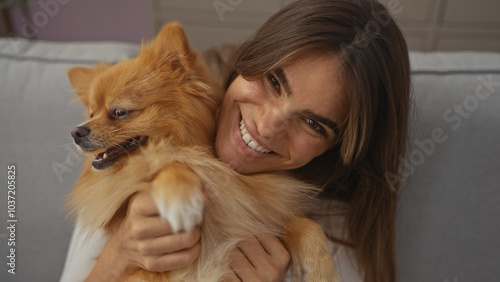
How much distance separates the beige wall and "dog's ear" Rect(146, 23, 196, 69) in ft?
2.51

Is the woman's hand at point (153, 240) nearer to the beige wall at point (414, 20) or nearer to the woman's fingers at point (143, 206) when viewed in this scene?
the woman's fingers at point (143, 206)

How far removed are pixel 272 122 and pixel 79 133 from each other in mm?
495

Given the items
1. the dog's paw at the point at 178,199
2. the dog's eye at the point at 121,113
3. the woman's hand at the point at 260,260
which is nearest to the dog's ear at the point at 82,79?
the dog's eye at the point at 121,113

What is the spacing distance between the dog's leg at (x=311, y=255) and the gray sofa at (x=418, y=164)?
512 millimetres

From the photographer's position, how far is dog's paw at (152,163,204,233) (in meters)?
0.74

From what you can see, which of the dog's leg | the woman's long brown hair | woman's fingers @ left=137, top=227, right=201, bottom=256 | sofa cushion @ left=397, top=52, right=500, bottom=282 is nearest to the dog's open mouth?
woman's fingers @ left=137, top=227, right=201, bottom=256

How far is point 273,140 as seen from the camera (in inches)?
37.8

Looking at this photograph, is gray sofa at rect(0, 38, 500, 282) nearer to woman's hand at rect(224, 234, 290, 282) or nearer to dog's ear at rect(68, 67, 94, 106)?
dog's ear at rect(68, 67, 94, 106)

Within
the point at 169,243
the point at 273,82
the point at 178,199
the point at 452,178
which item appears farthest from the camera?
the point at 452,178

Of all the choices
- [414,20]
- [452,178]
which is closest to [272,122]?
[452,178]

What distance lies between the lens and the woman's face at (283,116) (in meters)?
0.90

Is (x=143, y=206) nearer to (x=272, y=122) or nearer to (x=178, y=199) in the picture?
(x=178, y=199)

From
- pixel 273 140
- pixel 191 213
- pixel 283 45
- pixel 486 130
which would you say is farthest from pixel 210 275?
pixel 486 130

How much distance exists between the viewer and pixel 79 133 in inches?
35.2
